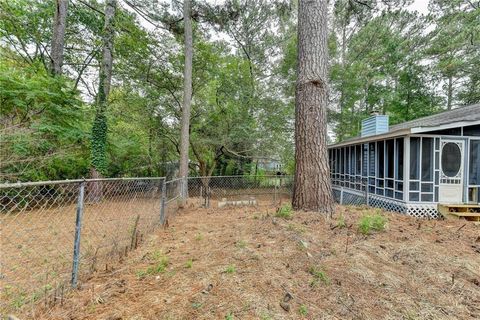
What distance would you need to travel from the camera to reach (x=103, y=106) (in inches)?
349

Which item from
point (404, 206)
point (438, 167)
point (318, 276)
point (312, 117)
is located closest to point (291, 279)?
point (318, 276)

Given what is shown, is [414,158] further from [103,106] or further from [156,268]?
[103,106]

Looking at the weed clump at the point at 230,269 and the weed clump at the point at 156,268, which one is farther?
the weed clump at the point at 156,268

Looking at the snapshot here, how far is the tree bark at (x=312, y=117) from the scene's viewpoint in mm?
4277

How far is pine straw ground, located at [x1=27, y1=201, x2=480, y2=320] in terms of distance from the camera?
1948mm

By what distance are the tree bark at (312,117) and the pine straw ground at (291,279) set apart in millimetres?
769

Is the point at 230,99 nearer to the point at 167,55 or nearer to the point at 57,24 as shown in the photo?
the point at 167,55

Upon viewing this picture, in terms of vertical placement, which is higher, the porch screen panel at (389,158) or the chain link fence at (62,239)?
the porch screen panel at (389,158)

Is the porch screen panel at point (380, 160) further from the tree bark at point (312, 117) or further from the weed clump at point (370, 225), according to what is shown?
the weed clump at point (370, 225)

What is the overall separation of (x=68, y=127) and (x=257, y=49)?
43.2ft

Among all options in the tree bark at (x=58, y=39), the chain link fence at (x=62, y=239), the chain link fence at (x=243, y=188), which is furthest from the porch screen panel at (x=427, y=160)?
the tree bark at (x=58, y=39)

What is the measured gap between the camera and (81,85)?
12352 millimetres

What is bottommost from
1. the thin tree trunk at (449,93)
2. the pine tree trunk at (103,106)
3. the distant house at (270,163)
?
the distant house at (270,163)

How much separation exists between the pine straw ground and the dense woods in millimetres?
5118
